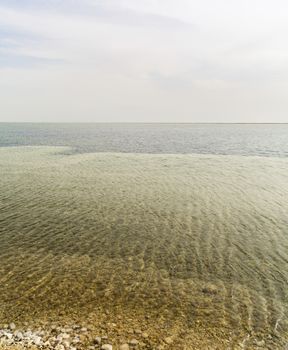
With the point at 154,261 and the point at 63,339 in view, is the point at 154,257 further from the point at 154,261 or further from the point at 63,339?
the point at 63,339

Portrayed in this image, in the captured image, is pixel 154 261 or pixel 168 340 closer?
pixel 168 340

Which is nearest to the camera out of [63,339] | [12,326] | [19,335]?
[63,339]

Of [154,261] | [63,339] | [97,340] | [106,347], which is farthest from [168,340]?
[154,261]

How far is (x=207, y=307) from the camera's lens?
10930mm

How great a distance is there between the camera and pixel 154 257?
15.1m

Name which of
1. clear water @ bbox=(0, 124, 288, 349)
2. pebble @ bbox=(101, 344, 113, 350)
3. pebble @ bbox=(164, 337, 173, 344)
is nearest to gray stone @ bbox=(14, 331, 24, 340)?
clear water @ bbox=(0, 124, 288, 349)

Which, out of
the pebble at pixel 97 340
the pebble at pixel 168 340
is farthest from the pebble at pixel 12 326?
the pebble at pixel 168 340

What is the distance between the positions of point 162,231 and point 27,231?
806 cm

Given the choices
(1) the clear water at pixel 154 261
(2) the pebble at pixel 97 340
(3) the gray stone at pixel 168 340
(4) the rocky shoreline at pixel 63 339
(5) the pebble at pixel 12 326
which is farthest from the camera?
→ (1) the clear water at pixel 154 261

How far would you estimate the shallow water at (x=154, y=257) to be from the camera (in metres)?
10.5

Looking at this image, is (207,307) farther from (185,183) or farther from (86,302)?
(185,183)

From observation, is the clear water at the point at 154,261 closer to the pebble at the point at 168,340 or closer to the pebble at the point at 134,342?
the pebble at the point at 168,340

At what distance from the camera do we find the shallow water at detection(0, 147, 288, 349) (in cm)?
1052

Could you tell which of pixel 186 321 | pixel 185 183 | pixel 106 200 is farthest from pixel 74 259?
pixel 185 183
